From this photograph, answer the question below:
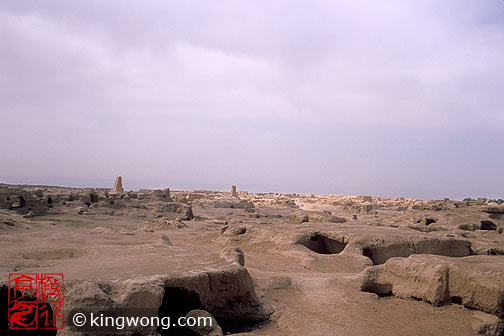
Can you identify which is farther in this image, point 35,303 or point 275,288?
point 275,288

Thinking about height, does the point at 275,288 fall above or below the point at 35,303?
below

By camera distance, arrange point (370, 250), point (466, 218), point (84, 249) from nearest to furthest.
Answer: point (84, 249), point (370, 250), point (466, 218)

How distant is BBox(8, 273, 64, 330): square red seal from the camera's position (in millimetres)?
3371

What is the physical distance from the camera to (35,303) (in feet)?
11.4

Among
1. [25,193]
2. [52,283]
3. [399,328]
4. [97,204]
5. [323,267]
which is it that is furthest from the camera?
[97,204]

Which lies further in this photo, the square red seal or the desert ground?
the desert ground

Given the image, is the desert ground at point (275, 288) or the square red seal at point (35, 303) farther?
the desert ground at point (275, 288)

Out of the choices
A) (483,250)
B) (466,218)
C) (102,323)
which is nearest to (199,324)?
(102,323)

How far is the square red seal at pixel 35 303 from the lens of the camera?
133 inches

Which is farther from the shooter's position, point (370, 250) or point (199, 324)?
point (370, 250)

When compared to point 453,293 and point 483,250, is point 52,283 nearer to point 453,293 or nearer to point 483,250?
point 453,293

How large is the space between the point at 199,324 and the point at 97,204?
1845cm

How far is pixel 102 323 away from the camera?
3262 millimetres

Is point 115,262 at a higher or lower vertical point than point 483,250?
higher
